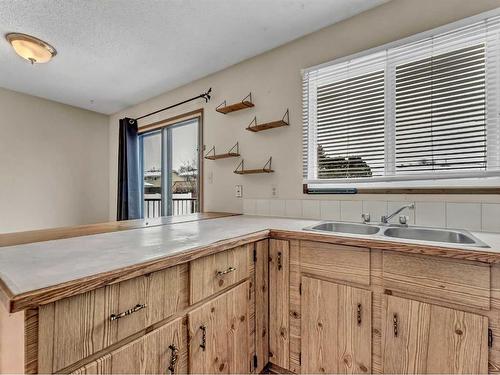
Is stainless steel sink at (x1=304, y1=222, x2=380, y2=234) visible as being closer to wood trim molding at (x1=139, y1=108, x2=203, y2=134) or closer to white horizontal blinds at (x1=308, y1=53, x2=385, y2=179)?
white horizontal blinds at (x1=308, y1=53, x2=385, y2=179)

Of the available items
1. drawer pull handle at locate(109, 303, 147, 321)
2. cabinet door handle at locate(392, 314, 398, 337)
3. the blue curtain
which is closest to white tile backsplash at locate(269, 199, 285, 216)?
cabinet door handle at locate(392, 314, 398, 337)

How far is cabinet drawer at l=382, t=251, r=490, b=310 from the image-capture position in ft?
3.07

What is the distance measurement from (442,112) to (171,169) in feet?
9.30

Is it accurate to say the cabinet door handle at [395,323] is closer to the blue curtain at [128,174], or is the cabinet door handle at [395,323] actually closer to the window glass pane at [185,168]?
the window glass pane at [185,168]

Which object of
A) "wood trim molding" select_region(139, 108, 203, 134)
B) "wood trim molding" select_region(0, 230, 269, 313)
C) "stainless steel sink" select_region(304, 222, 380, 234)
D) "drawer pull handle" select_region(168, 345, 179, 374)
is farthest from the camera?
"wood trim molding" select_region(139, 108, 203, 134)

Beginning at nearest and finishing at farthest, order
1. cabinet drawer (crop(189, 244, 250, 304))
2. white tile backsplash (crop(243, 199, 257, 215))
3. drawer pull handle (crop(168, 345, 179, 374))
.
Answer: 1. drawer pull handle (crop(168, 345, 179, 374))
2. cabinet drawer (crop(189, 244, 250, 304))
3. white tile backsplash (crop(243, 199, 257, 215))

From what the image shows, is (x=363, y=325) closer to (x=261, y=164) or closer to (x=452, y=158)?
(x=452, y=158)

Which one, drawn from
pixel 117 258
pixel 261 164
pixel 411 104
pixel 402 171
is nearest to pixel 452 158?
pixel 402 171

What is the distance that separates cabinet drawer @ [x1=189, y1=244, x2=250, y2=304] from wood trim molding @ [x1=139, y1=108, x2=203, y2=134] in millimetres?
1945

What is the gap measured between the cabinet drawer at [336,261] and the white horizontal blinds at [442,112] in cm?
77

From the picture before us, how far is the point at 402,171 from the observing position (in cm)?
162

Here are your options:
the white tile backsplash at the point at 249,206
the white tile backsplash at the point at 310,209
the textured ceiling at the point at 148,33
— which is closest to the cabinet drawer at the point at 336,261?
the white tile backsplash at the point at 310,209

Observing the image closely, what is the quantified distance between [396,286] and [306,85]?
1572mm

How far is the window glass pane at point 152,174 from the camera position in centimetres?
344
